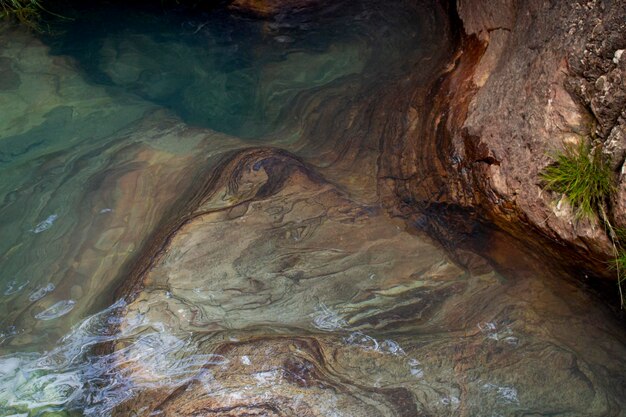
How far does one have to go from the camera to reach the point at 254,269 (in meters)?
2.80

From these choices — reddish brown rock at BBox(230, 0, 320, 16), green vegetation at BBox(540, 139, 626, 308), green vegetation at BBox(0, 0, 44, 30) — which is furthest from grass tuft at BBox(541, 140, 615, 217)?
green vegetation at BBox(0, 0, 44, 30)

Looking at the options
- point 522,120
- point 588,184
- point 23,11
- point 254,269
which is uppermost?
point 522,120

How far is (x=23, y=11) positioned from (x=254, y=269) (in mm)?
2909

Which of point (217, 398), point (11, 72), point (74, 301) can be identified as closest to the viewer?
point (217, 398)

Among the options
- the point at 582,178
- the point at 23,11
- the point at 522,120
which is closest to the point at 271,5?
the point at 23,11

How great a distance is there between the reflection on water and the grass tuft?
460 millimetres

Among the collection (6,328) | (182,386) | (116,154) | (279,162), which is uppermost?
(279,162)

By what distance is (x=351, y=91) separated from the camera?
3801mm

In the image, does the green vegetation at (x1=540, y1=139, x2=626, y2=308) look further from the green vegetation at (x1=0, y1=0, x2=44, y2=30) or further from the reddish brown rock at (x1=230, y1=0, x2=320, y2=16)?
the green vegetation at (x1=0, y1=0, x2=44, y2=30)

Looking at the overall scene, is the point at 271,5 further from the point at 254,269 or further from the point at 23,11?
the point at 254,269

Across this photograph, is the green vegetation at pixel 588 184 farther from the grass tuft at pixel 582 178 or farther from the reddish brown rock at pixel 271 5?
the reddish brown rock at pixel 271 5

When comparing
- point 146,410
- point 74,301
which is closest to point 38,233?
point 74,301

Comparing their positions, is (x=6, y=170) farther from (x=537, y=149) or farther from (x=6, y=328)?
(x=537, y=149)

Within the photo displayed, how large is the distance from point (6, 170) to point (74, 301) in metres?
1.17
